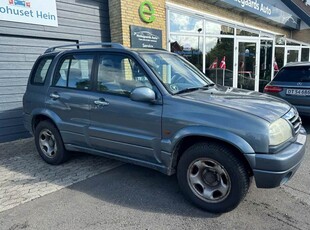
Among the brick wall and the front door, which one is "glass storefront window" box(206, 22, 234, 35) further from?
the front door

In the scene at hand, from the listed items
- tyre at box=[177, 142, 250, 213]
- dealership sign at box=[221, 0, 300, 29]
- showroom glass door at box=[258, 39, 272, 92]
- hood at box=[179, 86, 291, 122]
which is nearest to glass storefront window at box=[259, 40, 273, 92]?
showroom glass door at box=[258, 39, 272, 92]

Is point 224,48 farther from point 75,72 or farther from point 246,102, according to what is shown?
point 246,102

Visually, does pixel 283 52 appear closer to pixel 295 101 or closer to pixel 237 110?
pixel 295 101

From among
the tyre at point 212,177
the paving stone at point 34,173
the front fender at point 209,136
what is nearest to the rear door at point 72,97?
the paving stone at point 34,173

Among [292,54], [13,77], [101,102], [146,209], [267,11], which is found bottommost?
[146,209]

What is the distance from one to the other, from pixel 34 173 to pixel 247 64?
10985mm

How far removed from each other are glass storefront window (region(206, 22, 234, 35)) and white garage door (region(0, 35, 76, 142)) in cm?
632

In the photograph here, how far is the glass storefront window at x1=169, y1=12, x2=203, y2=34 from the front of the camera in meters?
8.98

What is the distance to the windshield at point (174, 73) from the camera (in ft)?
11.1

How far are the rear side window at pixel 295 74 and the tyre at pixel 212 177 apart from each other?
444cm

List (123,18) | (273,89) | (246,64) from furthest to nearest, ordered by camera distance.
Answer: (246,64), (123,18), (273,89)

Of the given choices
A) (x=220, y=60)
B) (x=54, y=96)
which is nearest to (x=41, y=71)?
(x=54, y=96)

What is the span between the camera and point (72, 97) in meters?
3.97

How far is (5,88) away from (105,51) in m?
A: 3.52
